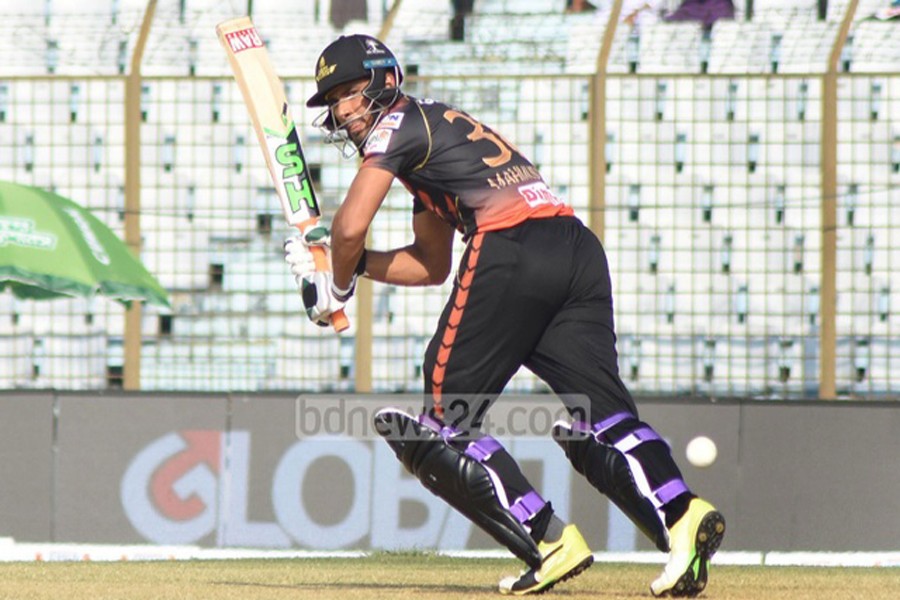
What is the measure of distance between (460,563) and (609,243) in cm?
319

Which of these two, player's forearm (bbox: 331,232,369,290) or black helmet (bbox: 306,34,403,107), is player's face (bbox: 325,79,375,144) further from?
player's forearm (bbox: 331,232,369,290)

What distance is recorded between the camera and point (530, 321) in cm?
539

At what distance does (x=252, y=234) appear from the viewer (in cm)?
1127

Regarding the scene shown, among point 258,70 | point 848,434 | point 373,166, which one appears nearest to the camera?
point 373,166

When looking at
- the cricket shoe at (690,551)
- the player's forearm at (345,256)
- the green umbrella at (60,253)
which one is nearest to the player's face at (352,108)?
the player's forearm at (345,256)

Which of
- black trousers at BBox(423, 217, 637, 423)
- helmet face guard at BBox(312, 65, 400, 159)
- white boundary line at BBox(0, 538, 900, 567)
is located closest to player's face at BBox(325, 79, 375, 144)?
helmet face guard at BBox(312, 65, 400, 159)

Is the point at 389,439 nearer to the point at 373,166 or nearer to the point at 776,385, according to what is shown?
the point at 373,166

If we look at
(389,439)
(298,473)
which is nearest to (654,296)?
(298,473)

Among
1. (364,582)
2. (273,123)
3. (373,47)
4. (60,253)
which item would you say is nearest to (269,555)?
(60,253)

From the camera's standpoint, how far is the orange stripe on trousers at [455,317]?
535 cm

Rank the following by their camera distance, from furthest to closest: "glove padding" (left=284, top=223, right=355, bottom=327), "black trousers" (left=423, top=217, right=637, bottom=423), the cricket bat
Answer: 1. the cricket bat
2. "glove padding" (left=284, top=223, right=355, bottom=327)
3. "black trousers" (left=423, top=217, right=637, bottom=423)

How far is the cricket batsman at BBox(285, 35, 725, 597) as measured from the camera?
534cm

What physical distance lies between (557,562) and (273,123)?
2166mm

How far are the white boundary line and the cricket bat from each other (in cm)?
357
